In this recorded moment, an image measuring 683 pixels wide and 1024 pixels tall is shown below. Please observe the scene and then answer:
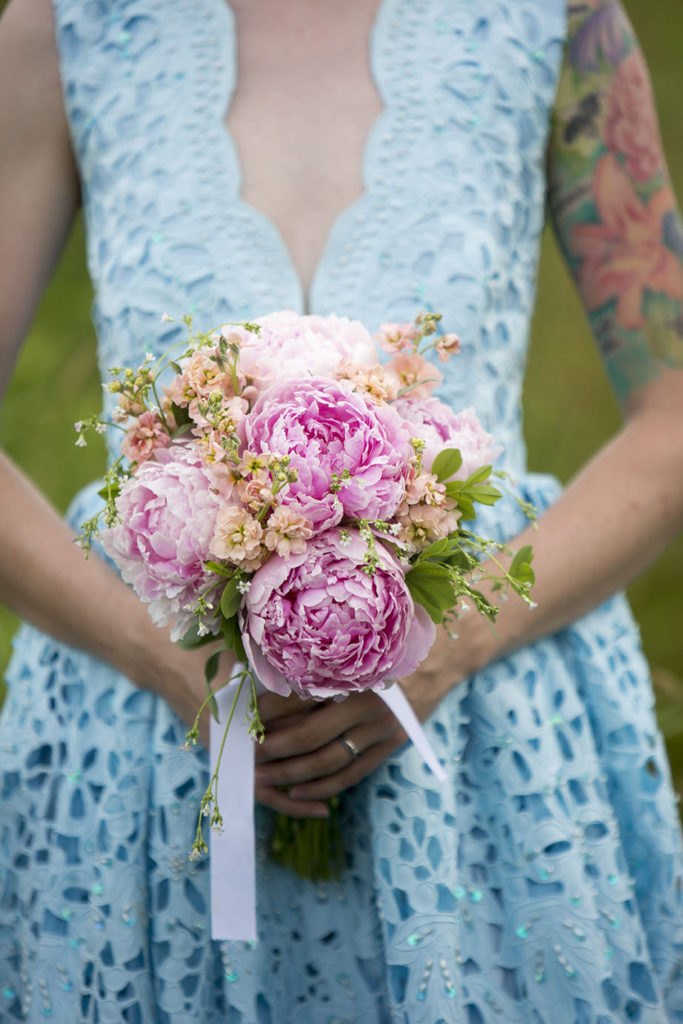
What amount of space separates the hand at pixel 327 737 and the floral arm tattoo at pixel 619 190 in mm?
617

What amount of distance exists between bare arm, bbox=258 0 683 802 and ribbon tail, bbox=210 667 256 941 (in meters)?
0.46

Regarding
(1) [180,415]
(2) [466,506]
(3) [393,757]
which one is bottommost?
(3) [393,757]

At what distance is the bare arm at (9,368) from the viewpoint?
1.25 meters

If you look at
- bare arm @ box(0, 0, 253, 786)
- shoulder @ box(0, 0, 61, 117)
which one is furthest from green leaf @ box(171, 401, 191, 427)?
shoulder @ box(0, 0, 61, 117)

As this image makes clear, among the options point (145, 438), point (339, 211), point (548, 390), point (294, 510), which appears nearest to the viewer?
point (294, 510)

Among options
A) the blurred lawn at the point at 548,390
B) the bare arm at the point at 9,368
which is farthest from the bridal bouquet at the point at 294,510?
the blurred lawn at the point at 548,390

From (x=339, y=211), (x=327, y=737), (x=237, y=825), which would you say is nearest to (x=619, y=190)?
(x=339, y=211)

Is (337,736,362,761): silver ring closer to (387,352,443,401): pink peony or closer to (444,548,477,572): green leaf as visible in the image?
(444,548,477,572): green leaf

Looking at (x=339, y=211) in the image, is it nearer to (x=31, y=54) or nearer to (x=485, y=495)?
(x=31, y=54)

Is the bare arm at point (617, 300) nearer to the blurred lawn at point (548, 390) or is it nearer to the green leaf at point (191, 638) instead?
the green leaf at point (191, 638)

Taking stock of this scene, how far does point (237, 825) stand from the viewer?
103cm

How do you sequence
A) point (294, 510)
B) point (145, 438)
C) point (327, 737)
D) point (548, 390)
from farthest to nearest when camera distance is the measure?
point (548, 390) < point (327, 737) < point (145, 438) < point (294, 510)

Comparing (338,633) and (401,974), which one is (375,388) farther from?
(401,974)

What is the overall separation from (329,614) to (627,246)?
3.05 feet
